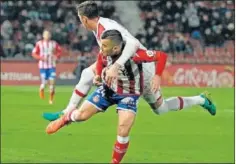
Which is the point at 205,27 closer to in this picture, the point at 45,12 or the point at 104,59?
the point at 45,12

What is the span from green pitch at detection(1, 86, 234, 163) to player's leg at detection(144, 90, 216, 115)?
5.69 ft

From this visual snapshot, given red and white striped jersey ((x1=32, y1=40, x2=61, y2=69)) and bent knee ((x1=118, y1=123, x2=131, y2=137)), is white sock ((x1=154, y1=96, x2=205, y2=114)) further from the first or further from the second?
red and white striped jersey ((x1=32, y1=40, x2=61, y2=69))

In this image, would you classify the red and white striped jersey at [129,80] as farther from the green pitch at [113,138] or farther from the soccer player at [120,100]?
the green pitch at [113,138]

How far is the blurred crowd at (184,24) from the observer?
113 ft

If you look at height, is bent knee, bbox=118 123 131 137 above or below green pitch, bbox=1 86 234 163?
above

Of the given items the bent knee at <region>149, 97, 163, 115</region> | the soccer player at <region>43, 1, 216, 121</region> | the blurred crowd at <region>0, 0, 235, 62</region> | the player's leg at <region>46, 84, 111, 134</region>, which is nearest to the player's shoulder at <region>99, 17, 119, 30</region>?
the soccer player at <region>43, 1, 216, 121</region>

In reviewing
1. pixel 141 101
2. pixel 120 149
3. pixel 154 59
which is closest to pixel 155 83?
pixel 154 59

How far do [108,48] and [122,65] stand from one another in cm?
41

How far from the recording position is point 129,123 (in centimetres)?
984

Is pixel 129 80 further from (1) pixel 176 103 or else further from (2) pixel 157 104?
(1) pixel 176 103

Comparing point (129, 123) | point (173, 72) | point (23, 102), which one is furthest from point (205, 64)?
point (129, 123)

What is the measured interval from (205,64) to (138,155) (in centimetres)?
1875

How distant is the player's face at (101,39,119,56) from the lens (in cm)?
899

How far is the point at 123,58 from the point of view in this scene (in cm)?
923
